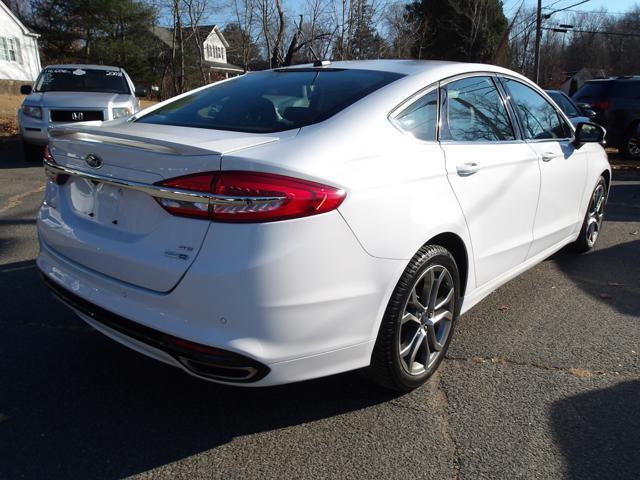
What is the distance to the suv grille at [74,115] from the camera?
916 cm

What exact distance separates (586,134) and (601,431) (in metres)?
2.63

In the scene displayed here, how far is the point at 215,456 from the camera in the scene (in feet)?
7.45

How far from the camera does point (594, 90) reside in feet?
41.3

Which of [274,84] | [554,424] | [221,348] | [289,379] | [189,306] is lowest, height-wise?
[554,424]

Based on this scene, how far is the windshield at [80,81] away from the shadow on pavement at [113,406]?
8255mm

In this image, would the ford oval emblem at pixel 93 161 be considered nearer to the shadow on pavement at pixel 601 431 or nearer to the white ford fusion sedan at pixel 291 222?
the white ford fusion sedan at pixel 291 222

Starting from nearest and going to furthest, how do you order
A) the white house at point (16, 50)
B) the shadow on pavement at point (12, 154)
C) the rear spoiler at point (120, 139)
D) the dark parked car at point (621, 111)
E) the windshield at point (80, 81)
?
the rear spoiler at point (120, 139) → the shadow on pavement at point (12, 154) → the windshield at point (80, 81) → the dark parked car at point (621, 111) → the white house at point (16, 50)

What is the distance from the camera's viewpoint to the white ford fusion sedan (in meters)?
2.00

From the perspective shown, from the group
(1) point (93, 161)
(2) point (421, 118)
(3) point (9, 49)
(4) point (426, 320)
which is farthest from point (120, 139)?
(3) point (9, 49)

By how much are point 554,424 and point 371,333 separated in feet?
3.33

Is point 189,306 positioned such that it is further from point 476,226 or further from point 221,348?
point 476,226

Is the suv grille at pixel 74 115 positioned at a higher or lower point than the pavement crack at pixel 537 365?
higher

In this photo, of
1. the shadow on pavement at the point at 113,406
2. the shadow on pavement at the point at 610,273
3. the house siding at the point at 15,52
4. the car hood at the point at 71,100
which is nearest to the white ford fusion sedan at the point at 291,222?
the shadow on pavement at the point at 113,406

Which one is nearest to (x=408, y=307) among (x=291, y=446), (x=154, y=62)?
(x=291, y=446)
